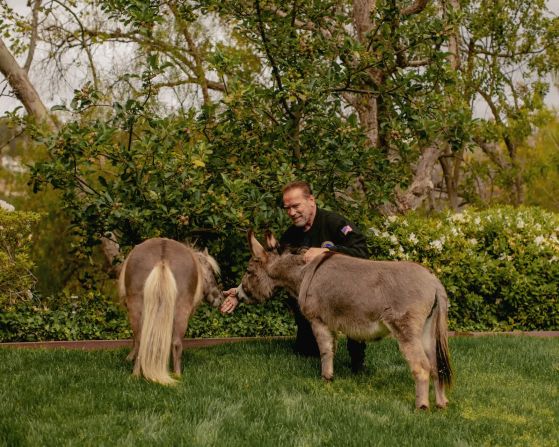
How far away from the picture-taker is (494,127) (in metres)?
18.0

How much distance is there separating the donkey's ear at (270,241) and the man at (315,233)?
0.10m

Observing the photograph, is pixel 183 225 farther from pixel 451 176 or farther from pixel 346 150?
pixel 451 176

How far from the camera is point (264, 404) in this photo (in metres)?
5.29

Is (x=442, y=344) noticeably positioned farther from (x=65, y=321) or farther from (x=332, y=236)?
(x=65, y=321)

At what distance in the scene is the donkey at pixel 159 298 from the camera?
5742mm

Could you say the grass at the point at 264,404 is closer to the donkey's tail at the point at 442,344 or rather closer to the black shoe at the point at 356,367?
the black shoe at the point at 356,367

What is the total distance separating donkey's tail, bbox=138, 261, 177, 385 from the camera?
5.73 metres

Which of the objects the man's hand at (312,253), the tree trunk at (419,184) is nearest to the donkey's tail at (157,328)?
the man's hand at (312,253)

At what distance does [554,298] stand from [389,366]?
4253mm

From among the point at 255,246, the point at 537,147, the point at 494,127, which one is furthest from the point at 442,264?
the point at 537,147

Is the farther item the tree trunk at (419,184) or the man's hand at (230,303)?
the tree trunk at (419,184)

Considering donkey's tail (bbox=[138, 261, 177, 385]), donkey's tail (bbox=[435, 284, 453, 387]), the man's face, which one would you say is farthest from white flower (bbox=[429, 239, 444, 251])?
donkey's tail (bbox=[138, 261, 177, 385])

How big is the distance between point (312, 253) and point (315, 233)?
0.68 metres

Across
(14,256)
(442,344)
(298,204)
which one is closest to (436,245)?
(298,204)
